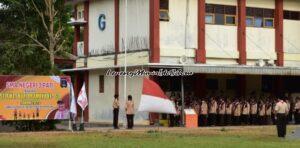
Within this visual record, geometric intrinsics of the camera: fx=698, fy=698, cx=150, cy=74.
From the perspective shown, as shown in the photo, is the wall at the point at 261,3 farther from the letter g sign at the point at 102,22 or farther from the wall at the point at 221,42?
the letter g sign at the point at 102,22

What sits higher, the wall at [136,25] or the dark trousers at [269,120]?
the wall at [136,25]

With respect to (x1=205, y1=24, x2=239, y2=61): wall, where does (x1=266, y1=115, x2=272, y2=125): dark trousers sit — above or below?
below

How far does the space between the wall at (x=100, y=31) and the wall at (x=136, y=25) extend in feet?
3.72

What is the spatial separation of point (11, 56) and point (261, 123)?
1361 cm

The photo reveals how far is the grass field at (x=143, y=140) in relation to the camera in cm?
2197

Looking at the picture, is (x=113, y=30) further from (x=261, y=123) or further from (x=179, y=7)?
(x=261, y=123)

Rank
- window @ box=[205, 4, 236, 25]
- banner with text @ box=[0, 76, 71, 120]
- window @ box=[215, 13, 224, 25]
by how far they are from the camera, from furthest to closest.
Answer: window @ box=[215, 13, 224, 25] < window @ box=[205, 4, 236, 25] < banner with text @ box=[0, 76, 71, 120]

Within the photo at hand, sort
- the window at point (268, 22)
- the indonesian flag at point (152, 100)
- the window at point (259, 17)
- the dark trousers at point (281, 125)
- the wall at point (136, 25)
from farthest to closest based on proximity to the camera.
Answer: the window at point (268, 22)
the window at point (259, 17)
the wall at point (136, 25)
the indonesian flag at point (152, 100)
the dark trousers at point (281, 125)

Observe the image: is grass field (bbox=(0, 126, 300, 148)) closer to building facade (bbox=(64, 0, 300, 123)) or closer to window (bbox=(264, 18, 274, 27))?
building facade (bbox=(64, 0, 300, 123))

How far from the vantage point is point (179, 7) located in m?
36.3

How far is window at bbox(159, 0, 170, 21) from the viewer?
35719 millimetres

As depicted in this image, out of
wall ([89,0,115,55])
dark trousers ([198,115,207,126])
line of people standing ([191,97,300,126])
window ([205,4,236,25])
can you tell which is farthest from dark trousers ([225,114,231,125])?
wall ([89,0,115,55])

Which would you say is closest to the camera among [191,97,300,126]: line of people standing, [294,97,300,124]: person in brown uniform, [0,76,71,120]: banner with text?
[0,76,71,120]: banner with text

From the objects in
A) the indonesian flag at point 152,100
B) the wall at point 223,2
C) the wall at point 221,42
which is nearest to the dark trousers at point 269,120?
the wall at point 221,42
